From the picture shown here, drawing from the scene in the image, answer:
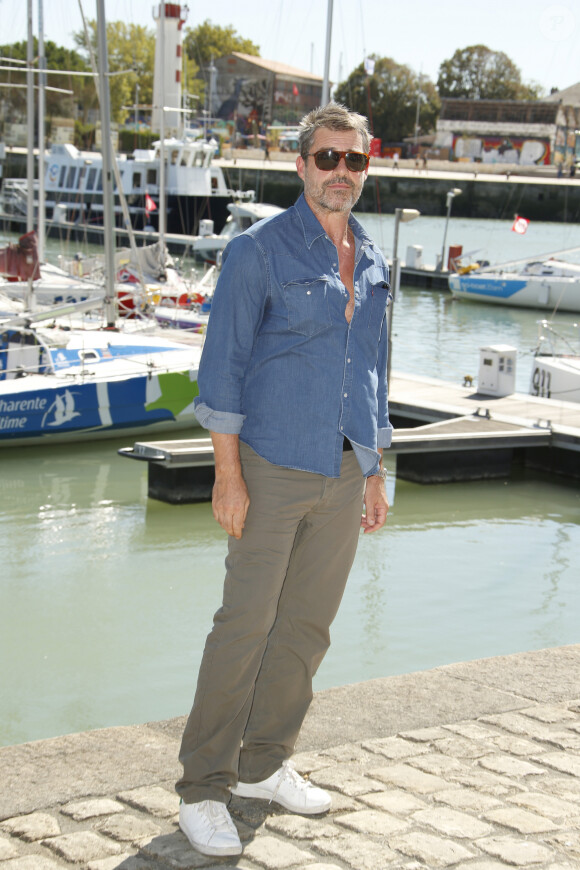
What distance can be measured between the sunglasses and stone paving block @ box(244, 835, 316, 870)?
1867 millimetres

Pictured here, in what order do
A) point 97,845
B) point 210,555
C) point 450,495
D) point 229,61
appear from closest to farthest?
point 97,845 → point 210,555 → point 450,495 → point 229,61

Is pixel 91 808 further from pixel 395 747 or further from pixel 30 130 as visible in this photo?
pixel 30 130

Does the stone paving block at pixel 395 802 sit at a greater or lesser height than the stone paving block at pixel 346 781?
greater

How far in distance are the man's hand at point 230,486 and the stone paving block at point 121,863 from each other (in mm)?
880

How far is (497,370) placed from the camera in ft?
49.7

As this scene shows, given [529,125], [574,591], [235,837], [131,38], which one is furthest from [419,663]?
[529,125]

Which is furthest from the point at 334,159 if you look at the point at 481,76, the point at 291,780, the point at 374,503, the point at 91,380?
the point at 481,76

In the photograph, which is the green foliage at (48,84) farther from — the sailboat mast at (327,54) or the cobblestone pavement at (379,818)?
the cobblestone pavement at (379,818)

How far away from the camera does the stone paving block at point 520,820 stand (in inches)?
123

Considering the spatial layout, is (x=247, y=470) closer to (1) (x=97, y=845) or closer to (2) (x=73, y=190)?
(1) (x=97, y=845)

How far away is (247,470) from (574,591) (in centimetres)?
668

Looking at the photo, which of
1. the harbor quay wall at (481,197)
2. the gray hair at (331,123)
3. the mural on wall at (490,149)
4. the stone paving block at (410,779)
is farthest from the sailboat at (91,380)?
the mural on wall at (490,149)

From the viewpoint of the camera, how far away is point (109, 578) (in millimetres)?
9352

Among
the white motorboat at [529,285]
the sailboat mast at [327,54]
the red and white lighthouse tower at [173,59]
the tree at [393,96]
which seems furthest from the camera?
the tree at [393,96]
